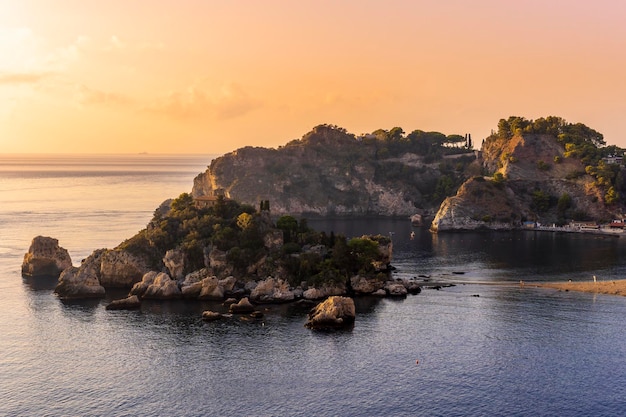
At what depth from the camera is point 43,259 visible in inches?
5000

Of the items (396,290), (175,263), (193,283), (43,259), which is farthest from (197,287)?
(43,259)

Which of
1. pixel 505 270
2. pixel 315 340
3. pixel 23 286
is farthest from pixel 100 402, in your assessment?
pixel 505 270

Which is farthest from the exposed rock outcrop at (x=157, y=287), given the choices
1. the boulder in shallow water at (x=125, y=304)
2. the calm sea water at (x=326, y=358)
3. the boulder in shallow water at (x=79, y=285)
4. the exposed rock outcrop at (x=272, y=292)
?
the exposed rock outcrop at (x=272, y=292)

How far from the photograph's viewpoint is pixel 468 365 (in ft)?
253

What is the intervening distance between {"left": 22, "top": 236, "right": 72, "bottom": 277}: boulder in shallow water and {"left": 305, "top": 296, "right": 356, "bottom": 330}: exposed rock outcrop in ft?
193

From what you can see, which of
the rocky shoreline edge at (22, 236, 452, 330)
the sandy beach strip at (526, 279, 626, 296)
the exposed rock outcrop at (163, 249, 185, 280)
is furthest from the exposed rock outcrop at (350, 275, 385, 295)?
the exposed rock outcrop at (163, 249, 185, 280)

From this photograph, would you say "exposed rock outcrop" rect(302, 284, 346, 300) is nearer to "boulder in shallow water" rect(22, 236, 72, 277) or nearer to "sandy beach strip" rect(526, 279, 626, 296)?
"sandy beach strip" rect(526, 279, 626, 296)

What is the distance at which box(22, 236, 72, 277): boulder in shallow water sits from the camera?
12700 centimetres

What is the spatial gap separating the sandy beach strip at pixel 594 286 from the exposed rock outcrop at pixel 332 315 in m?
43.3

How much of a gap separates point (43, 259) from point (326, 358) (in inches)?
2867

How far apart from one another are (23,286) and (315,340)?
205 feet

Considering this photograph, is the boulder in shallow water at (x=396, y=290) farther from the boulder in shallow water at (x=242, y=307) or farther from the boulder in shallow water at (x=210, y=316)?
the boulder in shallow water at (x=210, y=316)

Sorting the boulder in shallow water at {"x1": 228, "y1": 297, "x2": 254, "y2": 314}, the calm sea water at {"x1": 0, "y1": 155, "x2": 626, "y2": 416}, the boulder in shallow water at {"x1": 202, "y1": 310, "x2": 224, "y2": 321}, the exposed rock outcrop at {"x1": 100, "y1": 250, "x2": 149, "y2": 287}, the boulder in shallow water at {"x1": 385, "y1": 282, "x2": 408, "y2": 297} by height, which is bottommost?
the calm sea water at {"x1": 0, "y1": 155, "x2": 626, "y2": 416}

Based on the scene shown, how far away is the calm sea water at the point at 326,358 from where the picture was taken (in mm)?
67188
